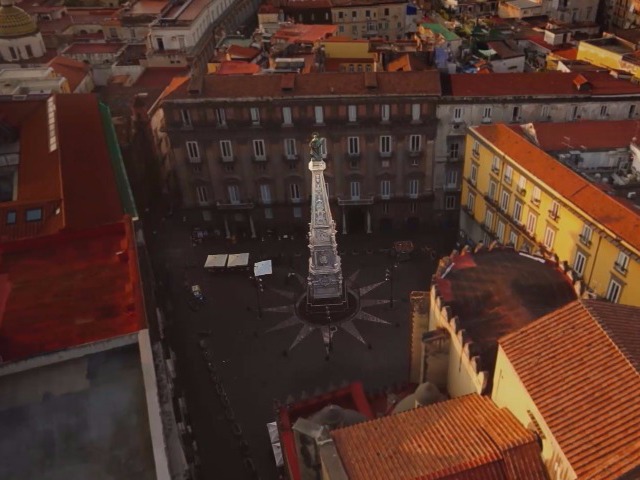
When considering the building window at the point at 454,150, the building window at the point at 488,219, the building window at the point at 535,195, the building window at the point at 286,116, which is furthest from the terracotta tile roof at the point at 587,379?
the building window at the point at 286,116

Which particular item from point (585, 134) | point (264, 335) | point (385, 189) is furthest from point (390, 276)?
point (585, 134)

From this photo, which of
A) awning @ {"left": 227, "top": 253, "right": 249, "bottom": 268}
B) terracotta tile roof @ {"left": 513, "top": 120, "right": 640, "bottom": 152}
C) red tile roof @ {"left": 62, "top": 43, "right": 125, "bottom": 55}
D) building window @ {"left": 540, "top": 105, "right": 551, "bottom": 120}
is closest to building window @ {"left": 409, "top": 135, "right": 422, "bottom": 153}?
terracotta tile roof @ {"left": 513, "top": 120, "right": 640, "bottom": 152}

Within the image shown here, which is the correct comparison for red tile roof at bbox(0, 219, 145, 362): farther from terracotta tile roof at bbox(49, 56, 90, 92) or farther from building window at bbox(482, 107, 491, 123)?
terracotta tile roof at bbox(49, 56, 90, 92)

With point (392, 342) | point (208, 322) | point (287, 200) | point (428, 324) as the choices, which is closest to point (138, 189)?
point (287, 200)

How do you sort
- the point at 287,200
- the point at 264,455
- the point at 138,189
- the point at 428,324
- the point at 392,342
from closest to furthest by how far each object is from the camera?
the point at 428,324 → the point at 264,455 → the point at 392,342 → the point at 287,200 → the point at 138,189

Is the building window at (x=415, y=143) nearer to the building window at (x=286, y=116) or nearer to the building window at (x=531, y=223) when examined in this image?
the building window at (x=286, y=116)

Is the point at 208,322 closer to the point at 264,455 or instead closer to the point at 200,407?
the point at 200,407
